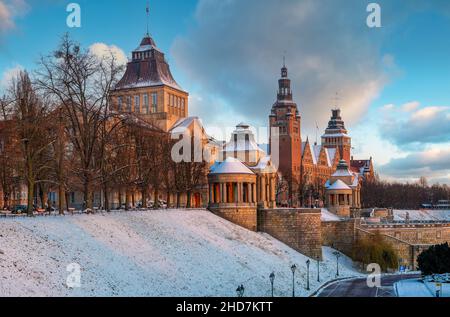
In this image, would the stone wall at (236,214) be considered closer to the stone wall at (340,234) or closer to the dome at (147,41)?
the stone wall at (340,234)

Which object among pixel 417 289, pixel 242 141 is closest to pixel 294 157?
pixel 242 141

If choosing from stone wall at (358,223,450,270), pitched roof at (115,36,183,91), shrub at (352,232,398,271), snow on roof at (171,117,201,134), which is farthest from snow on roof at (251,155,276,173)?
pitched roof at (115,36,183,91)

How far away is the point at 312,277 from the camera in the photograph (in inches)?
1912

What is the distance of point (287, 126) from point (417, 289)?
3598 inches

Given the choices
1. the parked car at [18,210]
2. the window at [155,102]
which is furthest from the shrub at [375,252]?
the window at [155,102]

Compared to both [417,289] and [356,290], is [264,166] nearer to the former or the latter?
[356,290]

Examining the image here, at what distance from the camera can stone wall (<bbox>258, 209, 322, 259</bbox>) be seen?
190 ft

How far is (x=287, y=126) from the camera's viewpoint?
128m

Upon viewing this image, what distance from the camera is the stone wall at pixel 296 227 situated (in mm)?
57906

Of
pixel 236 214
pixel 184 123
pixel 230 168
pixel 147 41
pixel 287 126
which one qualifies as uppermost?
pixel 147 41

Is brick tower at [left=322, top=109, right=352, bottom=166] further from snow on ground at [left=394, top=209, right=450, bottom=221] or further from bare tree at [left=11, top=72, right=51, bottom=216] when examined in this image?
bare tree at [left=11, top=72, right=51, bottom=216]
